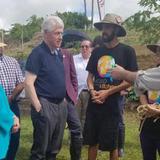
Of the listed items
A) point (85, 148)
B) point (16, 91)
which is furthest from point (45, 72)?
point (85, 148)

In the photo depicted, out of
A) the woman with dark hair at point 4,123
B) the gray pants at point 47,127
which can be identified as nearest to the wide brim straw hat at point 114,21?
the gray pants at point 47,127

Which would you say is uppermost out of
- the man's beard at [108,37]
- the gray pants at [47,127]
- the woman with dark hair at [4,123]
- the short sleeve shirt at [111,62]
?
the man's beard at [108,37]

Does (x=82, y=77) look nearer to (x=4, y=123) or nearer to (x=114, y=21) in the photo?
(x=114, y=21)

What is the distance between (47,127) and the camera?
18.5ft

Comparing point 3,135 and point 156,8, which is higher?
point 156,8

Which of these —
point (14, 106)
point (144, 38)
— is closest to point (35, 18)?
point (144, 38)

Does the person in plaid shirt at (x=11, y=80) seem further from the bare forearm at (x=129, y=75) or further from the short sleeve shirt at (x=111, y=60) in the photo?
the bare forearm at (x=129, y=75)

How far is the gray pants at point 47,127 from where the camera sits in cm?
561

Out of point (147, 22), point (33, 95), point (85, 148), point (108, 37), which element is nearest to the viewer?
point (33, 95)

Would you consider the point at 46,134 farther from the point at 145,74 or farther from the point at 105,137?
the point at 145,74

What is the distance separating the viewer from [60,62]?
5.86m

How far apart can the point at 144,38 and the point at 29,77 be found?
7654 millimetres

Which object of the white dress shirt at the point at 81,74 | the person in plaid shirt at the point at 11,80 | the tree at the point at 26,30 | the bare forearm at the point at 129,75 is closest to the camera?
the bare forearm at the point at 129,75

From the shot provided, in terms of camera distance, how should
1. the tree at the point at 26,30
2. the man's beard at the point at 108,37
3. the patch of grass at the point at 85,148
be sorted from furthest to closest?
the tree at the point at 26,30
the patch of grass at the point at 85,148
the man's beard at the point at 108,37
